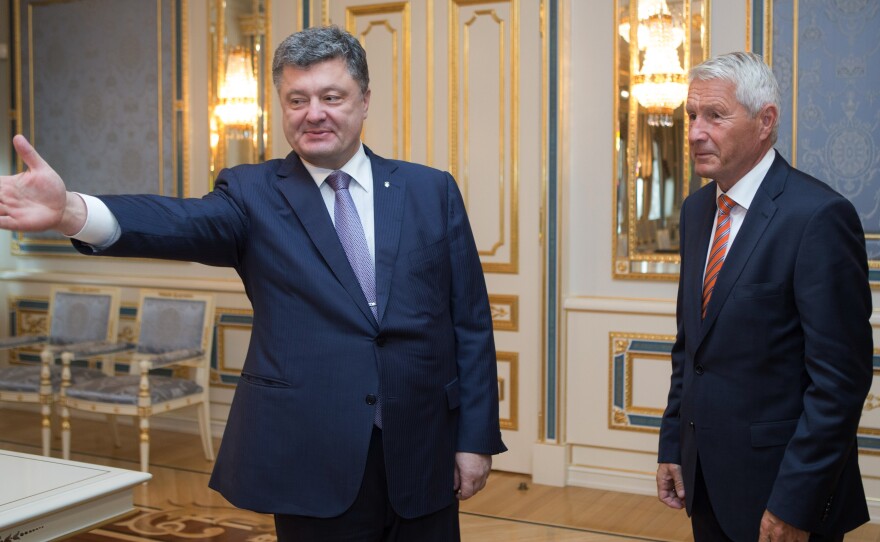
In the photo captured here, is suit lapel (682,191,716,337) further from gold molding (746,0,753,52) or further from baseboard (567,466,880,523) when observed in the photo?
baseboard (567,466,880,523)

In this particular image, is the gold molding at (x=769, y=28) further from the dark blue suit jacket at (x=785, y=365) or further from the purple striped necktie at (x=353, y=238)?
the purple striped necktie at (x=353, y=238)

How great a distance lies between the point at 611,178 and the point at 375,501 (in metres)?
2.88

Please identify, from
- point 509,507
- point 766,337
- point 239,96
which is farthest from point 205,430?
point 766,337

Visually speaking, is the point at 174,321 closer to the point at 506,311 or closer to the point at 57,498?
the point at 506,311

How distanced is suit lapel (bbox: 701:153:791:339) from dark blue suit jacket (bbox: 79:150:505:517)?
519mm

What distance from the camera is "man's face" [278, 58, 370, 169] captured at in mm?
1739

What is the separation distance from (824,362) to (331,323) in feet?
2.85

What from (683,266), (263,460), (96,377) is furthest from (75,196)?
(96,377)

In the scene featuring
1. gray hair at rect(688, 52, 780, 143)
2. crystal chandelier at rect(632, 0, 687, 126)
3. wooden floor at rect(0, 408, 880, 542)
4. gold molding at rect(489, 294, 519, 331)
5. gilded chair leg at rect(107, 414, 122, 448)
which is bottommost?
wooden floor at rect(0, 408, 880, 542)

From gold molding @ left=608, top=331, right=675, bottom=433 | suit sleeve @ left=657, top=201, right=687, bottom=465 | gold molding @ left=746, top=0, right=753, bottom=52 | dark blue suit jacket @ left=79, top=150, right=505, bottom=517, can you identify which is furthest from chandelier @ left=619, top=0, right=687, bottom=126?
dark blue suit jacket @ left=79, top=150, right=505, bottom=517

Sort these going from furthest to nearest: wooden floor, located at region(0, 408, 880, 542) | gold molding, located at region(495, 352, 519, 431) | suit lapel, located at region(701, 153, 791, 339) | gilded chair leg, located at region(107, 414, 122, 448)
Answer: gilded chair leg, located at region(107, 414, 122, 448) < gold molding, located at region(495, 352, 519, 431) < wooden floor, located at region(0, 408, 880, 542) < suit lapel, located at region(701, 153, 791, 339)

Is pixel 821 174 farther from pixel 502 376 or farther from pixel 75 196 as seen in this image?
pixel 75 196

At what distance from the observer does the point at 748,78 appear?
1805mm

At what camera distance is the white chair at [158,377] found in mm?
4461
